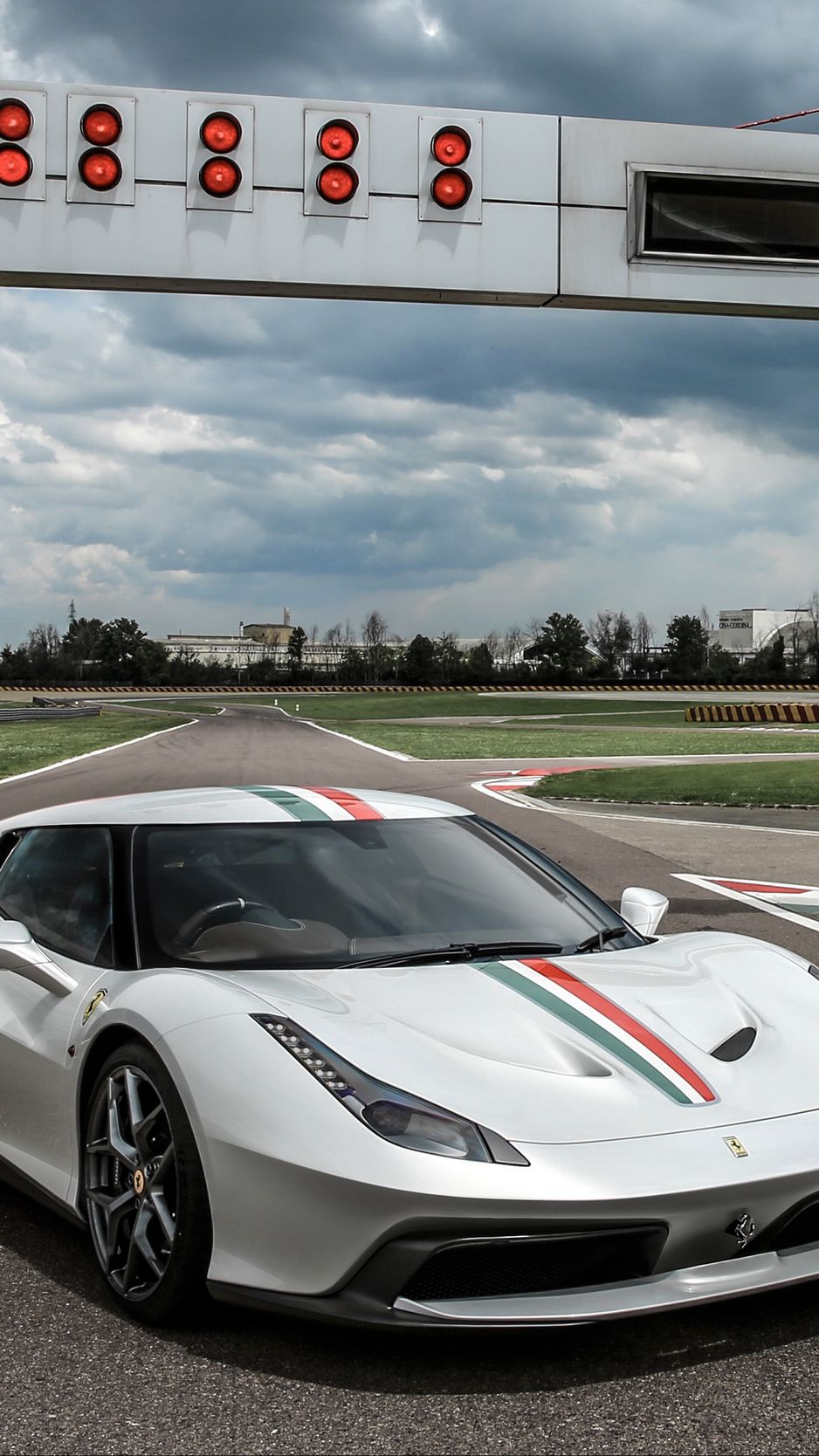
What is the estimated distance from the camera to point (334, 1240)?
297 centimetres

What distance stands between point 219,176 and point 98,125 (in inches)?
34.5

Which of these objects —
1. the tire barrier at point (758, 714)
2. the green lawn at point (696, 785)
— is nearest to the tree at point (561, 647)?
the tire barrier at point (758, 714)

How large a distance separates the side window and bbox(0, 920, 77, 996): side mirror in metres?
0.08

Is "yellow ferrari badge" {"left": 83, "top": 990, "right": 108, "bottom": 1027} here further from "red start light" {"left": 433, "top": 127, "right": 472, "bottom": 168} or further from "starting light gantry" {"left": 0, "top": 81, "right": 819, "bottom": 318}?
"red start light" {"left": 433, "top": 127, "right": 472, "bottom": 168}

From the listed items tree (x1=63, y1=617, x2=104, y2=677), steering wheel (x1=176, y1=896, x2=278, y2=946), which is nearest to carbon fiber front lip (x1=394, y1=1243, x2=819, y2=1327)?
steering wheel (x1=176, y1=896, x2=278, y2=946)

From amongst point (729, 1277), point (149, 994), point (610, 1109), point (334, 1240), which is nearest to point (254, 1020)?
point (149, 994)

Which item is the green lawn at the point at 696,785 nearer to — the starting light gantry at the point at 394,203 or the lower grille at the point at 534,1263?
the starting light gantry at the point at 394,203

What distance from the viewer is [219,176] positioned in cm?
1000

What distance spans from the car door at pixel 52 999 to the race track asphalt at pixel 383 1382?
293 mm

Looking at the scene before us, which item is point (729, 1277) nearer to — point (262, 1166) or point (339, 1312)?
point (339, 1312)

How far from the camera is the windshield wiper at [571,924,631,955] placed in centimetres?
420

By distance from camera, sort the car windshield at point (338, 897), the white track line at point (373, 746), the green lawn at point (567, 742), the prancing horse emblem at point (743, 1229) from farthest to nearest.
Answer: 1. the green lawn at point (567, 742)
2. the white track line at point (373, 746)
3. the car windshield at point (338, 897)
4. the prancing horse emblem at point (743, 1229)

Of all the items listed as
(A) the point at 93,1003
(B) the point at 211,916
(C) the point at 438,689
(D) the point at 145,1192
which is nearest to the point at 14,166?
(B) the point at 211,916

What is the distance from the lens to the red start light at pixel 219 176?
10000 mm
